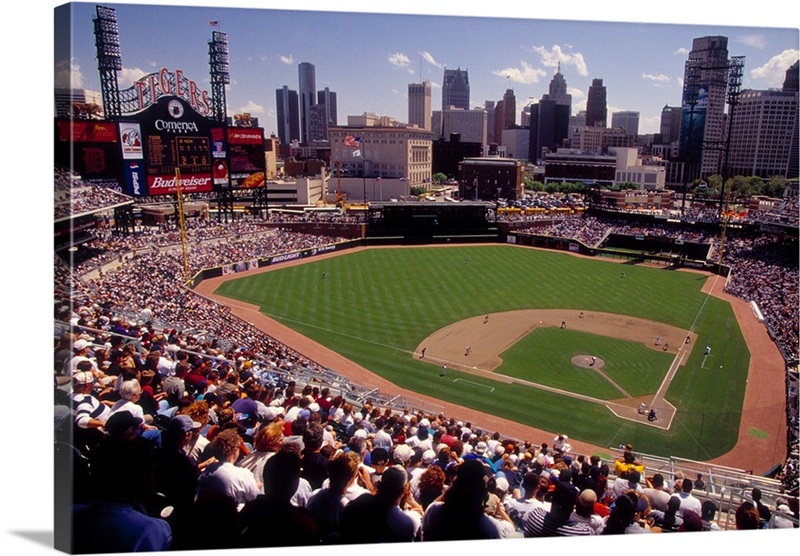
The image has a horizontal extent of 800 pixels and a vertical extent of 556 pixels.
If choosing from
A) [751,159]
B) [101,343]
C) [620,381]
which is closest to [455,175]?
[751,159]

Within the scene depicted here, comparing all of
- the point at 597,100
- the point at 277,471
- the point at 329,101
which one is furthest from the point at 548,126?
the point at 277,471

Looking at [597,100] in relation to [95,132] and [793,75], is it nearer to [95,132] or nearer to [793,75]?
[793,75]

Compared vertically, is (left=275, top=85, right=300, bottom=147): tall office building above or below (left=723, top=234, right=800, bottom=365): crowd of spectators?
above

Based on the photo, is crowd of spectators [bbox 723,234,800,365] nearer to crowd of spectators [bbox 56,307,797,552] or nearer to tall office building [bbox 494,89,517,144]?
crowd of spectators [bbox 56,307,797,552]

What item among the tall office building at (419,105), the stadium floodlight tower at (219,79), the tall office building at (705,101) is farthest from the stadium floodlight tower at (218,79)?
the tall office building at (705,101)

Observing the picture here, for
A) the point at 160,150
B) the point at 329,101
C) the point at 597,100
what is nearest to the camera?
the point at 160,150

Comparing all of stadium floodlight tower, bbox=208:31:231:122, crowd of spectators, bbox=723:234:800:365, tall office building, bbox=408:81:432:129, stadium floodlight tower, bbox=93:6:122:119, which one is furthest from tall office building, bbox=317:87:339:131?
crowd of spectators, bbox=723:234:800:365

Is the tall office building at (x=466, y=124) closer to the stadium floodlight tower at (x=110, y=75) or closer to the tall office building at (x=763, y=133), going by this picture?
the tall office building at (x=763, y=133)
